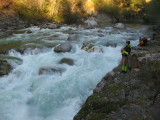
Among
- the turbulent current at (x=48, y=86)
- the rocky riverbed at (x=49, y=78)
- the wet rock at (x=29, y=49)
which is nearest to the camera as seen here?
the turbulent current at (x=48, y=86)

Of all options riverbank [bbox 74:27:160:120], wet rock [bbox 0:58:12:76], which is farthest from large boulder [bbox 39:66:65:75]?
riverbank [bbox 74:27:160:120]

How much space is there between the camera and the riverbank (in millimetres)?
3237

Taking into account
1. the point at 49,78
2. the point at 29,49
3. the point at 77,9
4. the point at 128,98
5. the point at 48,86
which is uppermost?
the point at 77,9

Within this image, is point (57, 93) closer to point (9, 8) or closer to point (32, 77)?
point (32, 77)

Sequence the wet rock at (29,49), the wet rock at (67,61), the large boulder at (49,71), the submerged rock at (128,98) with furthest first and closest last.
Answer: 1. the wet rock at (29,49)
2. the wet rock at (67,61)
3. the large boulder at (49,71)
4. the submerged rock at (128,98)

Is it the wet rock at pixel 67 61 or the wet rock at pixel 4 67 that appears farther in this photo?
the wet rock at pixel 67 61

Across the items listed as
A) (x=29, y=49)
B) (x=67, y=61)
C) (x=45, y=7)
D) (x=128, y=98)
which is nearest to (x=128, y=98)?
(x=128, y=98)

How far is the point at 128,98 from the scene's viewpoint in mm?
4012

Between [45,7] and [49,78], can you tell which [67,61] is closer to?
[49,78]

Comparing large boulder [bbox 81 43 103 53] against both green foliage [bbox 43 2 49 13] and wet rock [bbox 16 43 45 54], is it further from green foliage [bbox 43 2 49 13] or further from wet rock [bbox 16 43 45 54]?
green foliage [bbox 43 2 49 13]

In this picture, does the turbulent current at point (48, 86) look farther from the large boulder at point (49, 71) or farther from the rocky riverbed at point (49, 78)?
the large boulder at point (49, 71)

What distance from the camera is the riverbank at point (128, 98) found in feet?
10.6

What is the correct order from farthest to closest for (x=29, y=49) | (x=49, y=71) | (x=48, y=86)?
1. (x=29, y=49)
2. (x=49, y=71)
3. (x=48, y=86)

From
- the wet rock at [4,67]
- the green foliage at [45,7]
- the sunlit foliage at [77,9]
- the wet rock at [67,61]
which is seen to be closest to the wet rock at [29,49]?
the wet rock at [4,67]
